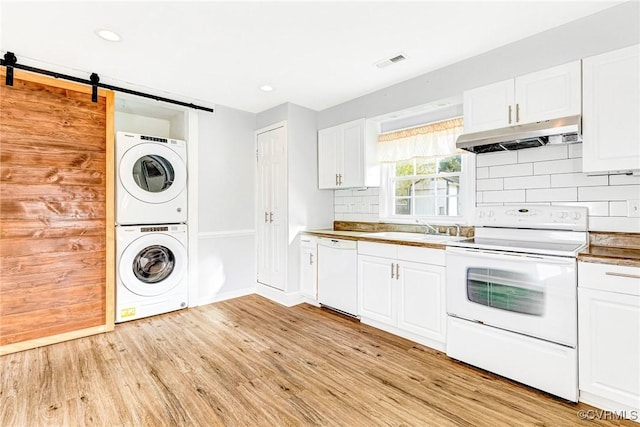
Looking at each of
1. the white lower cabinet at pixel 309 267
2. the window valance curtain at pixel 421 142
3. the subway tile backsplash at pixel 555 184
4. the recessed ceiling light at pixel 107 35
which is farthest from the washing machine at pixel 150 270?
the subway tile backsplash at pixel 555 184

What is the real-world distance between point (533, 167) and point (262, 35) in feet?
7.74

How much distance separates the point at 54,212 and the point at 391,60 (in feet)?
10.9

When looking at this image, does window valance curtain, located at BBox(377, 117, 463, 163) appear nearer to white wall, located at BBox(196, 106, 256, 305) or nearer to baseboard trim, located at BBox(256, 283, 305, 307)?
white wall, located at BBox(196, 106, 256, 305)

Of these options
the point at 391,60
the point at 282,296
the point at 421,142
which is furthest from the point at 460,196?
the point at 282,296

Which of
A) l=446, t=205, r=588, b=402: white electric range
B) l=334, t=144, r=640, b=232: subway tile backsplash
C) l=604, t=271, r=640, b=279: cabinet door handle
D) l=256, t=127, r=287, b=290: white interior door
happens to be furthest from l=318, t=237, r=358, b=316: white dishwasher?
l=604, t=271, r=640, b=279: cabinet door handle

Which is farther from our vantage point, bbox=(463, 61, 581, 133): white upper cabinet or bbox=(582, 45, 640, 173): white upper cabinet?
bbox=(463, 61, 581, 133): white upper cabinet

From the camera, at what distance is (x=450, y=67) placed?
277cm

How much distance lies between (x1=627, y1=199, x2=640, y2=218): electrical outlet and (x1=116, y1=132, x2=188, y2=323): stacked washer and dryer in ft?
13.0

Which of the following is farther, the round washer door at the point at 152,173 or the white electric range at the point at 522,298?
the round washer door at the point at 152,173

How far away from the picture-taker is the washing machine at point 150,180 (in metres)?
3.15

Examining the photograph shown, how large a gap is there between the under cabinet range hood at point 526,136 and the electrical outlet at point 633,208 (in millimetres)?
521

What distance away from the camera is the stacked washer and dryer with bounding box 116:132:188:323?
3150 millimetres

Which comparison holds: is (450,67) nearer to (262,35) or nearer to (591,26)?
(591,26)

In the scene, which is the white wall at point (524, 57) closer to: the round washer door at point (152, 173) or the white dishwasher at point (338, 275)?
the white dishwasher at point (338, 275)
